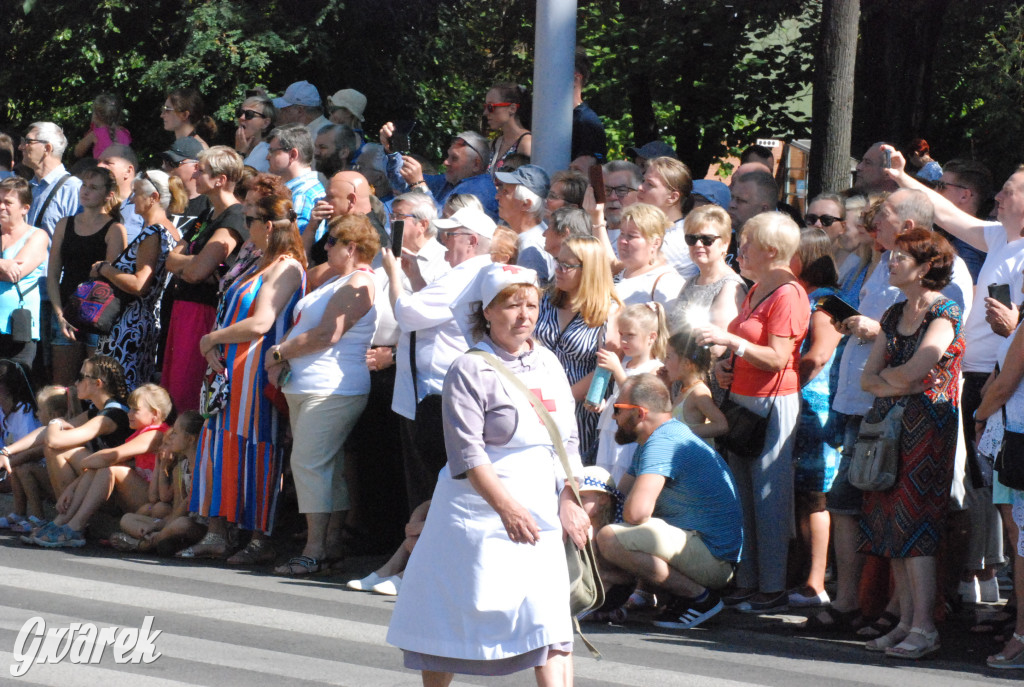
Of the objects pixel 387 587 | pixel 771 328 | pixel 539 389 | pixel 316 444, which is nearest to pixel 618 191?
pixel 771 328

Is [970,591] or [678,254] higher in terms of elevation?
[678,254]

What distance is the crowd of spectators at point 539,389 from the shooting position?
207 inches

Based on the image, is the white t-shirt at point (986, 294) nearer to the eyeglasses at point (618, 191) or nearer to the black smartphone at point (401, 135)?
the eyeglasses at point (618, 191)

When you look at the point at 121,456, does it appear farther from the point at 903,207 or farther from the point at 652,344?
the point at 903,207

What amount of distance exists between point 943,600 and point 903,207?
6.76ft

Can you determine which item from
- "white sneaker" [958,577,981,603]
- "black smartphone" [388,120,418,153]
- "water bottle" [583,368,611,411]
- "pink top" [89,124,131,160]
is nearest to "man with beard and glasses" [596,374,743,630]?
"water bottle" [583,368,611,411]

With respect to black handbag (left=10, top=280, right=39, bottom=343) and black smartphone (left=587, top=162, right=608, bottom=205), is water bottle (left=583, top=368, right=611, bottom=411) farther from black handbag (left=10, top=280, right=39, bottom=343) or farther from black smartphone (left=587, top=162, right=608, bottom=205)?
black handbag (left=10, top=280, right=39, bottom=343)

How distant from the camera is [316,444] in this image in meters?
8.81

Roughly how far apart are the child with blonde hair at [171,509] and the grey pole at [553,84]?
331 cm

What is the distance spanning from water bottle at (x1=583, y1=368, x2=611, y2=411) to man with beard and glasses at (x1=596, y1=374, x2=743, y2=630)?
191 mm

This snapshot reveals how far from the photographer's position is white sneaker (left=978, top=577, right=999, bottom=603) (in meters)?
8.00

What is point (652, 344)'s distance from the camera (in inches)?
317

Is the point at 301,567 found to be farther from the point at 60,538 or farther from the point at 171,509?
the point at 60,538

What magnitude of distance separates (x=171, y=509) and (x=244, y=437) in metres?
0.87
